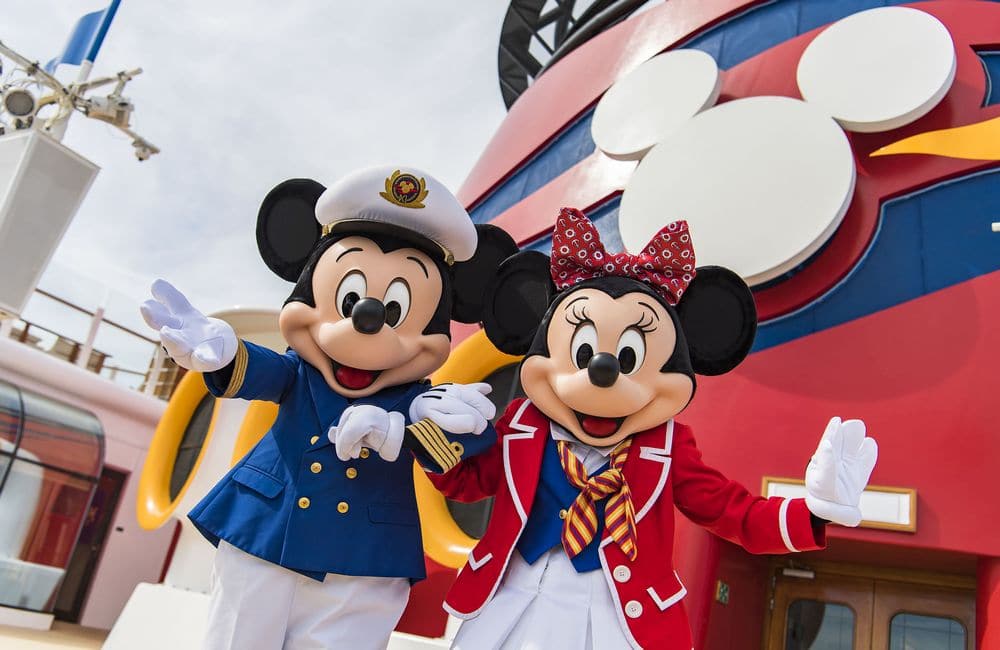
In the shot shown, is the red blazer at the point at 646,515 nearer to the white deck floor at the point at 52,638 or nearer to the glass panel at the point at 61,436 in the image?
the white deck floor at the point at 52,638

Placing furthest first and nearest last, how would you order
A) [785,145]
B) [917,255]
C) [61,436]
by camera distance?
1. [61,436]
2. [785,145]
3. [917,255]

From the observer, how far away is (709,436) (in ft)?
13.7

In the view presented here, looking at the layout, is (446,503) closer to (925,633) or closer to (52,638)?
(925,633)

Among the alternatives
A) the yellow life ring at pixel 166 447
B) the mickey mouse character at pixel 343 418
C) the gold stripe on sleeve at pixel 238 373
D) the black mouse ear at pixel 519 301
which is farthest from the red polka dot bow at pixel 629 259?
the yellow life ring at pixel 166 447

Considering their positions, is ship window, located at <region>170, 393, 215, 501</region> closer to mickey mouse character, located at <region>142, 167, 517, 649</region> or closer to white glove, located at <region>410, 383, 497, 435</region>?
mickey mouse character, located at <region>142, 167, 517, 649</region>

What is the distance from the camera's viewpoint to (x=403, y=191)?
276cm

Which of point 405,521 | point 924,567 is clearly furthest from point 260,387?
point 924,567

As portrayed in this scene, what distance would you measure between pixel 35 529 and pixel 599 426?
927 centimetres

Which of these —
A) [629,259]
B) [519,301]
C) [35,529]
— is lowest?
[35,529]

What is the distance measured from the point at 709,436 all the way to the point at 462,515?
1757 mm

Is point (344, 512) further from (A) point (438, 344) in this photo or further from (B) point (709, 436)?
(B) point (709, 436)

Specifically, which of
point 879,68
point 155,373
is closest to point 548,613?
point 879,68

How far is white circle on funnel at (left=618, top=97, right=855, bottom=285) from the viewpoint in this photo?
163 inches

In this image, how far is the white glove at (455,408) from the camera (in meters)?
2.39
